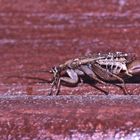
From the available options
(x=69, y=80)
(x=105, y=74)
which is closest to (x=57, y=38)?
(x=69, y=80)

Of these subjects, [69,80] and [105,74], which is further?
[105,74]

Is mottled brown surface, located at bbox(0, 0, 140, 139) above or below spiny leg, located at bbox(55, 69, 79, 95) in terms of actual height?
above

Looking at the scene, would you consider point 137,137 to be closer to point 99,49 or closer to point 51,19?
point 99,49

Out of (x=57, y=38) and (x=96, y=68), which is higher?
(x=57, y=38)

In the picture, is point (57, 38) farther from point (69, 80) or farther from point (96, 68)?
point (96, 68)

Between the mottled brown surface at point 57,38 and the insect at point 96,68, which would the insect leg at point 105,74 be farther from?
the mottled brown surface at point 57,38

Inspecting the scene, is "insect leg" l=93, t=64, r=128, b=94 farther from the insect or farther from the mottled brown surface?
the mottled brown surface

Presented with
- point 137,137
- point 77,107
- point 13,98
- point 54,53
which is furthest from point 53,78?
point 137,137

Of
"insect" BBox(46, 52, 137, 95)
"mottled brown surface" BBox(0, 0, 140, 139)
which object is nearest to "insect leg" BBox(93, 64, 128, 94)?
"insect" BBox(46, 52, 137, 95)

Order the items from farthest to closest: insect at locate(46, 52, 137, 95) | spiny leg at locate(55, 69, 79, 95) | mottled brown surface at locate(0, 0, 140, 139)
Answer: insect at locate(46, 52, 137, 95)
spiny leg at locate(55, 69, 79, 95)
mottled brown surface at locate(0, 0, 140, 139)

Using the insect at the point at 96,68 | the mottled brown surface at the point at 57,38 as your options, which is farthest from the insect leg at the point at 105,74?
the mottled brown surface at the point at 57,38
